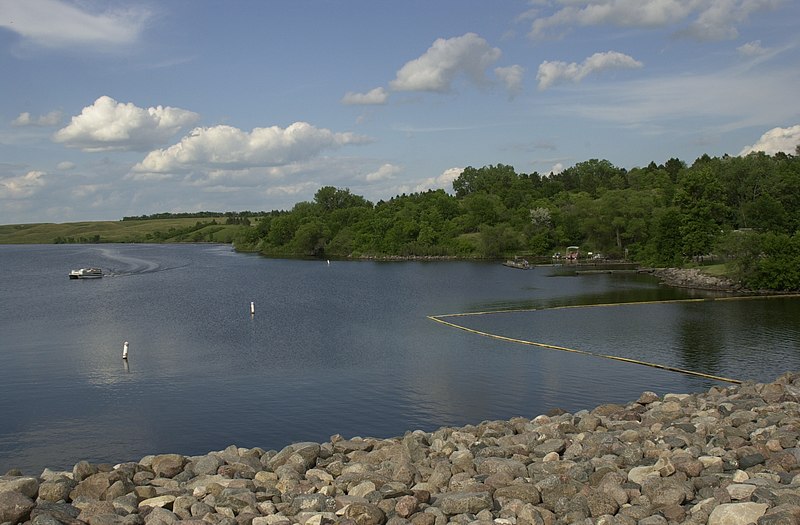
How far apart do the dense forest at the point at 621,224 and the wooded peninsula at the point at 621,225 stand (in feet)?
0.65

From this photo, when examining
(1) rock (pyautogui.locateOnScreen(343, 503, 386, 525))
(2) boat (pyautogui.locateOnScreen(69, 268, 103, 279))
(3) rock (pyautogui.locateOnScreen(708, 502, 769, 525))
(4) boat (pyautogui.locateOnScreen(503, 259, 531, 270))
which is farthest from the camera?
(4) boat (pyautogui.locateOnScreen(503, 259, 531, 270))

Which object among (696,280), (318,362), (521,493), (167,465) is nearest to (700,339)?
(318,362)

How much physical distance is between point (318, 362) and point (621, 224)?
108369 millimetres

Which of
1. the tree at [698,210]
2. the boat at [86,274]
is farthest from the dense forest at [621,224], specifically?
the boat at [86,274]

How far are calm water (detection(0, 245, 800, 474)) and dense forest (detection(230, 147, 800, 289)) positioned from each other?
22.4 metres

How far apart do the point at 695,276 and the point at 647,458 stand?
7316 cm

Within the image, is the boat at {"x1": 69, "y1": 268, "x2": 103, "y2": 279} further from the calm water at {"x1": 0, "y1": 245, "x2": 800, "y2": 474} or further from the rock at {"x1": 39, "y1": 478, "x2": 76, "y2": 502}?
the rock at {"x1": 39, "y1": 478, "x2": 76, "y2": 502}

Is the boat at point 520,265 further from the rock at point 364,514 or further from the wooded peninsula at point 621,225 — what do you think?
the rock at point 364,514

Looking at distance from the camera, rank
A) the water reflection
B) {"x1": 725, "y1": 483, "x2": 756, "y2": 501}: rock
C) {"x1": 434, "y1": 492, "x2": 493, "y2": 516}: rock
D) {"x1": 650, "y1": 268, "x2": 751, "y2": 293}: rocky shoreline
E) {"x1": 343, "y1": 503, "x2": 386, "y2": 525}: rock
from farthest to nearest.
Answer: {"x1": 650, "y1": 268, "x2": 751, "y2": 293}: rocky shoreline
the water reflection
{"x1": 434, "y1": 492, "x2": 493, "y2": 516}: rock
{"x1": 725, "y1": 483, "x2": 756, "y2": 501}: rock
{"x1": 343, "y1": 503, "x2": 386, "y2": 525}: rock

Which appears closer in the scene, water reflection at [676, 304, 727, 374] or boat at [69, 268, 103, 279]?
water reflection at [676, 304, 727, 374]

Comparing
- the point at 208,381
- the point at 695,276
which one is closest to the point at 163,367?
the point at 208,381

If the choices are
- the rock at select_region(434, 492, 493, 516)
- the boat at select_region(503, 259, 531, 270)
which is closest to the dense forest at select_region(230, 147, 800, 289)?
the boat at select_region(503, 259, 531, 270)

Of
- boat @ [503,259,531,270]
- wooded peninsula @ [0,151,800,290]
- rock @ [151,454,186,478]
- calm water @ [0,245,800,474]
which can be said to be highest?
wooded peninsula @ [0,151,800,290]

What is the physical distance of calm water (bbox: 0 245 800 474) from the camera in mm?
27359
